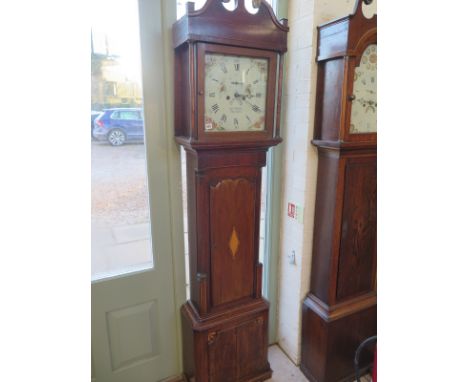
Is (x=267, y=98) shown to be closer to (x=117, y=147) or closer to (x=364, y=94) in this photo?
(x=364, y=94)

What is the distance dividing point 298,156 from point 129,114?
0.90 meters

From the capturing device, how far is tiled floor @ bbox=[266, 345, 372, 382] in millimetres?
1850

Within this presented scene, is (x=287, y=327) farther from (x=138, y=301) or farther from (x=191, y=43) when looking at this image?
(x=191, y=43)

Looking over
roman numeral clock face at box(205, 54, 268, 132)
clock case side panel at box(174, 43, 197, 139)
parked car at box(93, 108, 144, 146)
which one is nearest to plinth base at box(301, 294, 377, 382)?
roman numeral clock face at box(205, 54, 268, 132)

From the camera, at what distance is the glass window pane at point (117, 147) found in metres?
1.32

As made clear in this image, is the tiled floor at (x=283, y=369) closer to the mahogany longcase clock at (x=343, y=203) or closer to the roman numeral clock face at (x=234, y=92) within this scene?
the mahogany longcase clock at (x=343, y=203)

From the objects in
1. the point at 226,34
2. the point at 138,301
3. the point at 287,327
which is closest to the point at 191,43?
the point at 226,34

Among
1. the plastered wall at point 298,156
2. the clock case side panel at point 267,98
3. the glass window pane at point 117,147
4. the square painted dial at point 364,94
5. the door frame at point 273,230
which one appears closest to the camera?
the clock case side panel at point 267,98

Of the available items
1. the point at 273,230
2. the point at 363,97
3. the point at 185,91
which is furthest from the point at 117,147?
the point at 363,97

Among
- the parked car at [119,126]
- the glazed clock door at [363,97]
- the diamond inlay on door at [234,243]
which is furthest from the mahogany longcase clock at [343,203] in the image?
the parked car at [119,126]

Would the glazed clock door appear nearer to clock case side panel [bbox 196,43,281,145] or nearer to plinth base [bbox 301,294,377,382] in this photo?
clock case side panel [bbox 196,43,281,145]

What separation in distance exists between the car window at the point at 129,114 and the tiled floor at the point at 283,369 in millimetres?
1651
